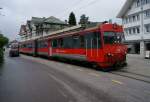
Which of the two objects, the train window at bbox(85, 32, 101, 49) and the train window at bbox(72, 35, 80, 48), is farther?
the train window at bbox(72, 35, 80, 48)

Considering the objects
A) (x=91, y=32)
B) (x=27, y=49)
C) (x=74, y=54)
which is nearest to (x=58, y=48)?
(x=74, y=54)

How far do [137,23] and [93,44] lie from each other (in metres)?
29.5

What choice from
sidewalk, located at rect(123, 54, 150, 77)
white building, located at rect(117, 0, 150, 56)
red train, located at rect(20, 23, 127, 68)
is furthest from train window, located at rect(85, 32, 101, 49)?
white building, located at rect(117, 0, 150, 56)

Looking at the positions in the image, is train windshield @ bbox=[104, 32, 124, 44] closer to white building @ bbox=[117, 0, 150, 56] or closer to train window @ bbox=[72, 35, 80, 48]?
train window @ bbox=[72, 35, 80, 48]

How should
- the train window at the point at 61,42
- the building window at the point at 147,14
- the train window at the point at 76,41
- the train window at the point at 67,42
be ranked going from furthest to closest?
1. the building window at the point at 147,14
2. the train window at the point at 61,42
3. the train window at the point at 67,42
4. the train window at the point at 76,41

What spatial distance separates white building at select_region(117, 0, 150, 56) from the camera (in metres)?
41.8

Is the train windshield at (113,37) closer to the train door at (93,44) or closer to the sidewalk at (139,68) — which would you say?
the train door at (93,44)

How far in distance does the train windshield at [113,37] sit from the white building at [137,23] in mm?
25197

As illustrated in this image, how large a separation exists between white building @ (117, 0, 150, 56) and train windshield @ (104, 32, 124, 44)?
25197 millimetres

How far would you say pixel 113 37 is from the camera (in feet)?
55.8

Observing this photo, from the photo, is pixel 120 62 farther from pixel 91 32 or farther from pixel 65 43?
pixel 65 43

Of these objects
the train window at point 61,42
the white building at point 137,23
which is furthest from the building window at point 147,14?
the train window at point 61,42

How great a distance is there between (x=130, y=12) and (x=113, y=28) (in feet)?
102

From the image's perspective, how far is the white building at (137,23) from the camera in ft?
137
